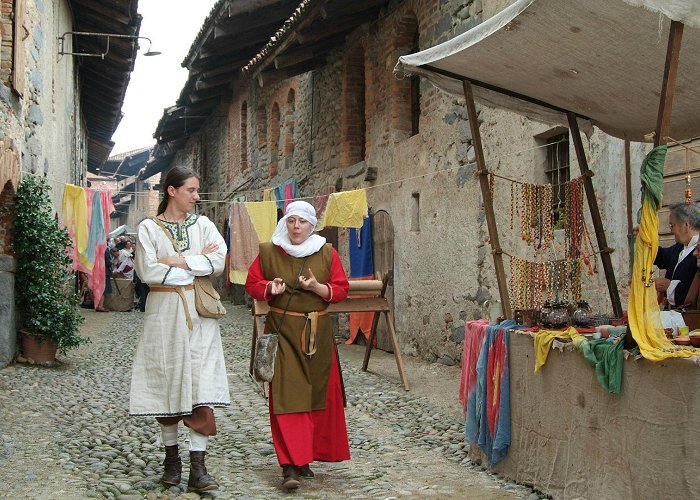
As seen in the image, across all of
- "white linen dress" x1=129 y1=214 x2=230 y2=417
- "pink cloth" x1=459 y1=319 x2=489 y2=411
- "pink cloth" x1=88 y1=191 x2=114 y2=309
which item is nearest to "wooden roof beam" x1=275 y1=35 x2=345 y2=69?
"pink cloth" x1=88 y1=191 x2=114 y2=309

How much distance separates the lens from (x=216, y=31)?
47.4ft

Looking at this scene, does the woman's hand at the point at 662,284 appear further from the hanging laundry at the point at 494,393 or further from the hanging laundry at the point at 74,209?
the hanging laundry at the point at 74,209

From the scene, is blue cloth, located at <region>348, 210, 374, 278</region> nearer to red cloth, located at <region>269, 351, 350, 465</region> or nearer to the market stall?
the market stall

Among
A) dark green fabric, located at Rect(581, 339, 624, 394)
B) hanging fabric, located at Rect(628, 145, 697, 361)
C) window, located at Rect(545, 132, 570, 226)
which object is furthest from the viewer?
window, located at Rect(545, 132, 570, 226)

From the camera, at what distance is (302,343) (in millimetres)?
4492

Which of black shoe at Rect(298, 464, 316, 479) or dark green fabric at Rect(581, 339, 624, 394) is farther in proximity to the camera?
black shoe at Rect(298, 464, 316, 479)

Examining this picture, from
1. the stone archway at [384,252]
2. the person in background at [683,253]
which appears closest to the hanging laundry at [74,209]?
the stone archway at [384,252]

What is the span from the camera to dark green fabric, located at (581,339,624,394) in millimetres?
3586

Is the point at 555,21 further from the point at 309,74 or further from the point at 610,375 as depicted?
the point at 309,74

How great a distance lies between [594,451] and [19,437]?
3.85m

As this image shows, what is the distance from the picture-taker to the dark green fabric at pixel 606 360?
3.59 metres

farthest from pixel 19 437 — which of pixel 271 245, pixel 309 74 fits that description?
pixel 309 74

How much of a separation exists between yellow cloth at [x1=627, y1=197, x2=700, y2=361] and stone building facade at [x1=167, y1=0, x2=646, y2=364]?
109 inches

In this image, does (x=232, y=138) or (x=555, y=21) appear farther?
(x=232, y=138)
